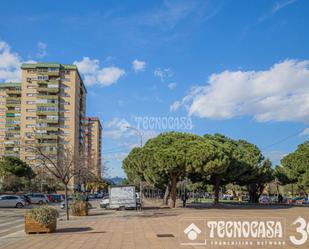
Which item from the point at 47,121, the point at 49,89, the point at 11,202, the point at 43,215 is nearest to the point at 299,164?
the point at 11,202

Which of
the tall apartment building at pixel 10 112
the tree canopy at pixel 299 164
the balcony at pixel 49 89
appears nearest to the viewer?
the tree canopy at pixel 299 164

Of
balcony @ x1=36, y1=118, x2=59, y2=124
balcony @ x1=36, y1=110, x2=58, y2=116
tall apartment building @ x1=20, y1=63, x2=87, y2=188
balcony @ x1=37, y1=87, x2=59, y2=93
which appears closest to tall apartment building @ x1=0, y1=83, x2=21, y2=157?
tall apartment building @ x1=20, y1=63, x2=87, y2=188

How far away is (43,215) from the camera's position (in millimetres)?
17828

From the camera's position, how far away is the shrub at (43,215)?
17.8 m

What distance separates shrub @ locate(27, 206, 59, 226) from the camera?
17.8 metres

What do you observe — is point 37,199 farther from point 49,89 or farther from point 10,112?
point 10,112

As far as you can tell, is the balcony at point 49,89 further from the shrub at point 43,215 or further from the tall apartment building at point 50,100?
the shrub at point 43,215

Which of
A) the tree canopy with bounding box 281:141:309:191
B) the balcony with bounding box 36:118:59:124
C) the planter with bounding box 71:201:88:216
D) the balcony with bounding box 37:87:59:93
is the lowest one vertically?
the planter with bounding box 71:201:88:216

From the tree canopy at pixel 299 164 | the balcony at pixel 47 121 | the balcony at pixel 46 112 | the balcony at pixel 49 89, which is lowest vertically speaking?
the tree canopy at pixel 299 164

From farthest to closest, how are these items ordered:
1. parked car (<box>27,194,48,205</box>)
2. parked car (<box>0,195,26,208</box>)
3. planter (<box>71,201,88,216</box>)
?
parked car (<box>27,194,48,205</box>), parked car (<box>0,195,26,208</box>), planter (<box>71,201,88,216</box>)

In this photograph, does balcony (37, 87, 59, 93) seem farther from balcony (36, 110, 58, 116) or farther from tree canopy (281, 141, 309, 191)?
tree canopy (281, 141, 309, 191)

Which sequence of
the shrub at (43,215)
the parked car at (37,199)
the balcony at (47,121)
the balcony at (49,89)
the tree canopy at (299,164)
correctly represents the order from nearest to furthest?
the shrub at (43,215)
the tree canopy at (299,164)
the parked car at (37,199)
the balcony at (47,121)
the balcony at (49,89)

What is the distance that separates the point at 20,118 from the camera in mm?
122188

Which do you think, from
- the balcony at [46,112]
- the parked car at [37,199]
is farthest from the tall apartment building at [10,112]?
the parked car at [37,199]
